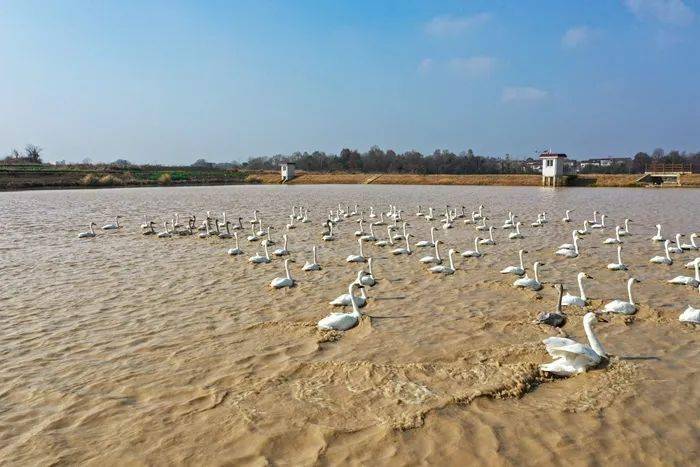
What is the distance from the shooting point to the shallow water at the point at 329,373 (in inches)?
222

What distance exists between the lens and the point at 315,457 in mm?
5445

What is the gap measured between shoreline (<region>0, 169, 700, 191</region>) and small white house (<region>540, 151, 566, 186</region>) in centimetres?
166

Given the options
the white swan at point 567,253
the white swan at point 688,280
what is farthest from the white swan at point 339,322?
the white swan at point 567,253

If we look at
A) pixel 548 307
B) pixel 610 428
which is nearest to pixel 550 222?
pixel 548 307

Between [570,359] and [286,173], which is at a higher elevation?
[286,173]

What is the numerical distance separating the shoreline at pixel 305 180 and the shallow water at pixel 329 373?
54.5m

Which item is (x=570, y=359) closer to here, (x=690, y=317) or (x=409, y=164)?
(x=690, y=317)

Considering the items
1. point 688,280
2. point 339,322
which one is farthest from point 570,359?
point 688,280

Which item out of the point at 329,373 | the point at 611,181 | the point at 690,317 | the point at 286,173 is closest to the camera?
the point at 329,373

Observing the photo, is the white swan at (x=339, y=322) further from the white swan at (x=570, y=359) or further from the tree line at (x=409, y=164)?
the tree line at (x=409, y=164)

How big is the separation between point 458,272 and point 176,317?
7.13 meters

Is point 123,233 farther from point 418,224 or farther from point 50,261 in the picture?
point 418,224

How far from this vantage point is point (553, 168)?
6366 centimetres

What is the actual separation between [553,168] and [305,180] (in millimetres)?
40191
